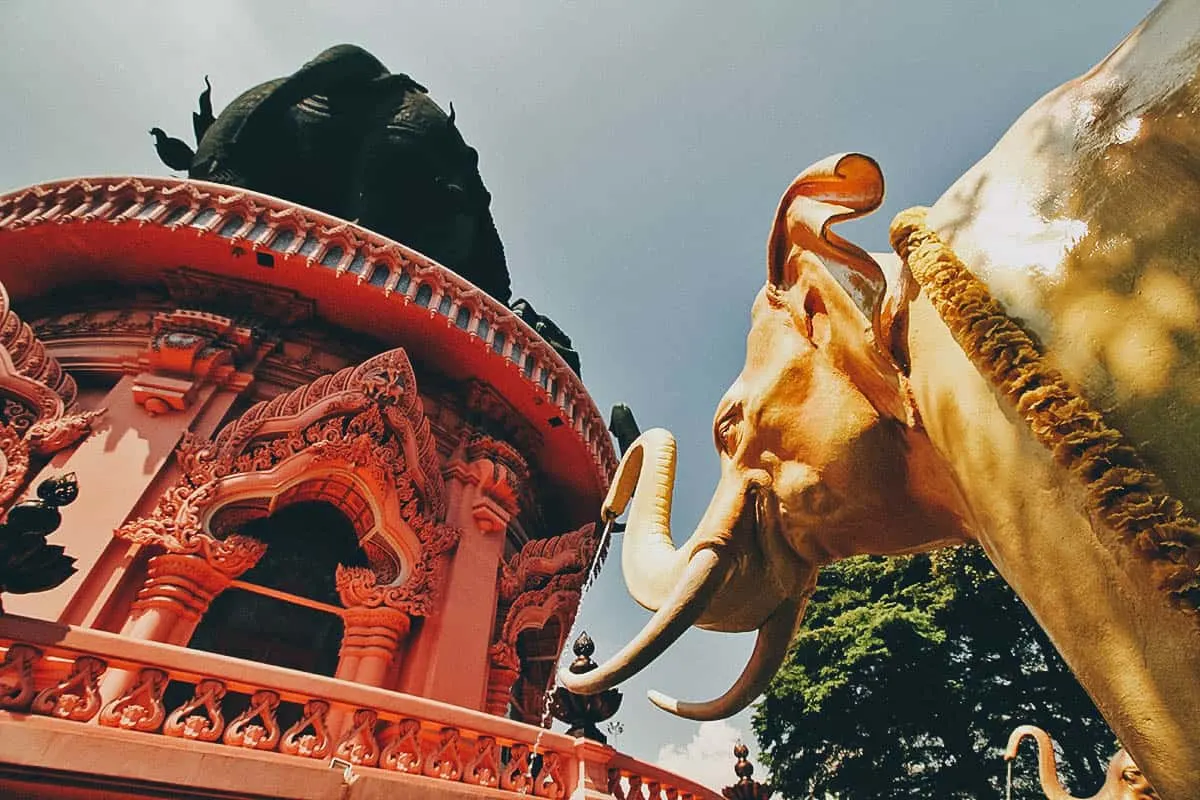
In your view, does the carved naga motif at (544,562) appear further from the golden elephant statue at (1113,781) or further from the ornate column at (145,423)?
the golden elephant statue at (1113,781)

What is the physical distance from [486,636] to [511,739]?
2252mm

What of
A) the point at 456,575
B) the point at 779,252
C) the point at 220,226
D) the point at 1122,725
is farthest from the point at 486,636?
the point at 1122,725

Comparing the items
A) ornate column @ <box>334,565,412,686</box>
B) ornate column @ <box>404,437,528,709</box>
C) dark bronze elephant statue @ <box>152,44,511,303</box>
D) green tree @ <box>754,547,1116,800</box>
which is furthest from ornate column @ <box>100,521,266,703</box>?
green tree @ <box>754,547,1116,800</box>

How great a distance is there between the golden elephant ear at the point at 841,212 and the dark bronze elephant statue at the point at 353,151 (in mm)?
9724

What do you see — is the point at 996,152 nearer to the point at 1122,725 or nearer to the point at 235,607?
the point at 1122,725

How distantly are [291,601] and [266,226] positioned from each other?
4371 mm

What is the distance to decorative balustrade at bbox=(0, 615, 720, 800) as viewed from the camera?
144 inches

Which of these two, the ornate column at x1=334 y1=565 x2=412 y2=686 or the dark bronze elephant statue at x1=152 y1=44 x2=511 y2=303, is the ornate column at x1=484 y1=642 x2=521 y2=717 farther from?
the dark bronze elephant statue at x1=152 y1=44 x2=511 y2=303

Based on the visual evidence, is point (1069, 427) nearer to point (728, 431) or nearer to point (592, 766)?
point (728, 431)

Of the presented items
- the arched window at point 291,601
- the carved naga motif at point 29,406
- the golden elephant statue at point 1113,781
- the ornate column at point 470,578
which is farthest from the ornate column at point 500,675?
the golden elephant statue at point 1113,781

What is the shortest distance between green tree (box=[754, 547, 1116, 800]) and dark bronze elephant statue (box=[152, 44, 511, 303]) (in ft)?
39.3

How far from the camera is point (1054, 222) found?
1.07 m

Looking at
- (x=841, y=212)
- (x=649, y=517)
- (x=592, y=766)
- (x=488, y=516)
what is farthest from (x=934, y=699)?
(x=841, y=212)

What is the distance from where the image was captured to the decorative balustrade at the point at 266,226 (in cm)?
754
